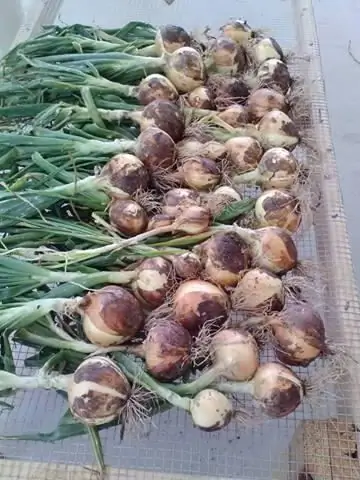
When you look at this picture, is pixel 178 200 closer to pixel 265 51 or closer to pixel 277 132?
pixel 277 132

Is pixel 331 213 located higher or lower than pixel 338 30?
higher

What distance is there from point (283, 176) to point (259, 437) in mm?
527

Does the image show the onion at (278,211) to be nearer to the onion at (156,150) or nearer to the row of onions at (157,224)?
the row of onions at (157,224)

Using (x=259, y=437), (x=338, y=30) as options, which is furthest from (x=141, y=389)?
(x=338, y=30)

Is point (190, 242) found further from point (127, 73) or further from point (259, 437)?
point (127, 73)

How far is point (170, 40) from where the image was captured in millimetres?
1783

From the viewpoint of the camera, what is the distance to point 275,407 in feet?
3.45

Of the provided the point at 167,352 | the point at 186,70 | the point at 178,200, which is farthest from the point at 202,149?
the point at 167,352

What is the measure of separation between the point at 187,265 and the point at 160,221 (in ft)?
0.44

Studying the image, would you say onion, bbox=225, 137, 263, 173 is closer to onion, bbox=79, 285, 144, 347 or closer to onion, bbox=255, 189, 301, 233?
onion, bbox=255, 189, 301, 233

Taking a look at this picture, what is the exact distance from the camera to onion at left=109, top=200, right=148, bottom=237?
50.9 inches

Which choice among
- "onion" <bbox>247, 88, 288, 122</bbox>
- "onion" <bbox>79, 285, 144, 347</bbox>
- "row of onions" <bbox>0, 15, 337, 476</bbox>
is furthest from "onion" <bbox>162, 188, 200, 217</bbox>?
"onion" <bbox>247, 88, 288, 122</bbox>

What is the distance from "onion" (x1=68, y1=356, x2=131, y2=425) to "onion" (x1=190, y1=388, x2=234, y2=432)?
0.11 meters

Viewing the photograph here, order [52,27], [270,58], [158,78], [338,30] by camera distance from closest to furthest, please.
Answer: [158,78], [270,58], [52,27], [338,30]
